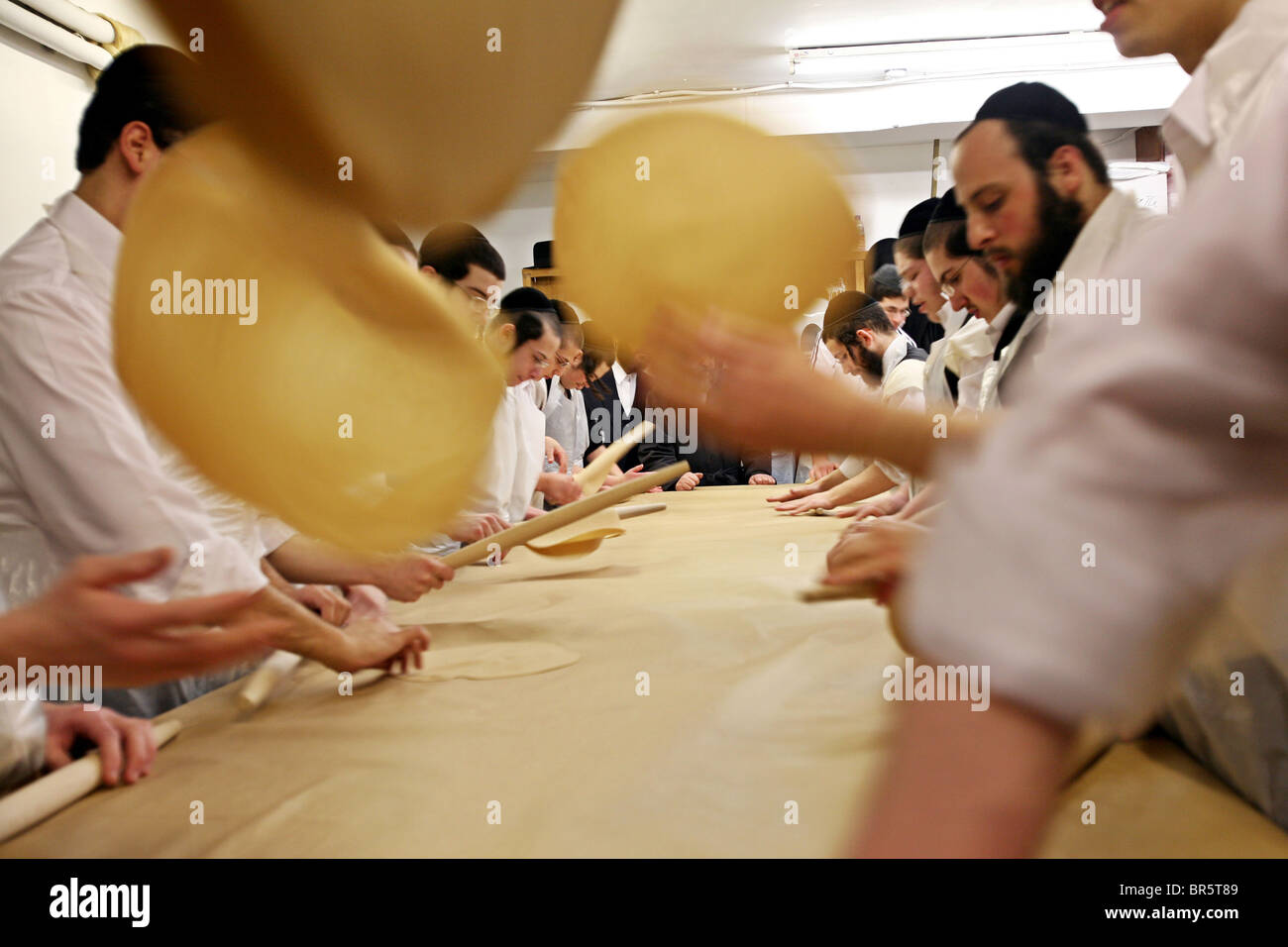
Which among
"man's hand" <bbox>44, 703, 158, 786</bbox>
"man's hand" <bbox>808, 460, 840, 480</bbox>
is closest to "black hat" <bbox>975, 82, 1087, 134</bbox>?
"man's hand" <bbox>44, 703, 158, 786</bbox>

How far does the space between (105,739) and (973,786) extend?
717mm

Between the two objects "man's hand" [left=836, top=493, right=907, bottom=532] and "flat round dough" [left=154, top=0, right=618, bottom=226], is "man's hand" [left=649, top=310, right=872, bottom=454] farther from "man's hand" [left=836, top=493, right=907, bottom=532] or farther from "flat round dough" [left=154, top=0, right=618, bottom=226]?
"man's hand" [left=836, top=493, right=907, bottom=532]

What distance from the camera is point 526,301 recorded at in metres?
0.40

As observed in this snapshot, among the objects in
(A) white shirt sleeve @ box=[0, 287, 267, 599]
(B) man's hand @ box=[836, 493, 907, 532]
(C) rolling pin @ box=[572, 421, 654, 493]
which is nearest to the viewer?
(A) white shirt sleeve @ box=[0, 287, 267, 599]

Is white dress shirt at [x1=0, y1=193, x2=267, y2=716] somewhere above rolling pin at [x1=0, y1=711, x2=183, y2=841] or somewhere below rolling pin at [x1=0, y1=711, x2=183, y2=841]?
above

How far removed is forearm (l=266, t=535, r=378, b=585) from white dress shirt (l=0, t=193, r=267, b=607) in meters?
0.27

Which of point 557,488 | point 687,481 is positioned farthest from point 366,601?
point 687,481

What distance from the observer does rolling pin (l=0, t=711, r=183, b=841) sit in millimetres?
552

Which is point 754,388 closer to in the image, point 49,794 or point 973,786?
point 973,786

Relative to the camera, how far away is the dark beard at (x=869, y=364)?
220 centimetres

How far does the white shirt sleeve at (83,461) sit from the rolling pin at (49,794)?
0.16 metres

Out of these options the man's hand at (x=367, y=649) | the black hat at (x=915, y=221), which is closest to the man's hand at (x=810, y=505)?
the black hat at (x=915, y=221)
